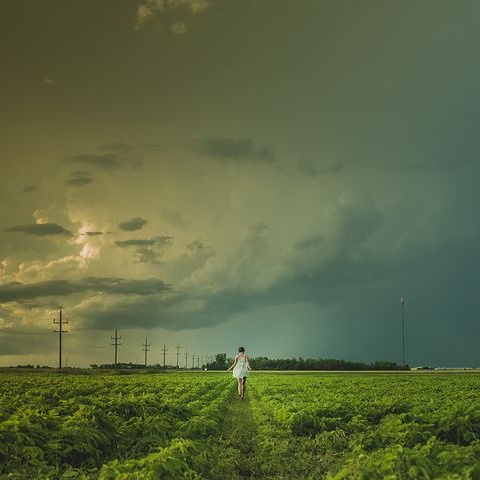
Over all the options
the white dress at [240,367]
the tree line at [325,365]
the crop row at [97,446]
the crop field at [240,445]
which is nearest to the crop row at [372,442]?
the crop field at [240,445]

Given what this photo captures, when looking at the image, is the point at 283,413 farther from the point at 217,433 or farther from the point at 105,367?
the point at 105,367

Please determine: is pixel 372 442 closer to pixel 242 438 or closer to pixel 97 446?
pixel 97 446

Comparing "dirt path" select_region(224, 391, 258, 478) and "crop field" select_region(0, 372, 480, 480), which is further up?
"crop field" select_region(0, 372, 480, 480)

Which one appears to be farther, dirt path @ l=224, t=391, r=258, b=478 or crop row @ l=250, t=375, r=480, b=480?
dirt path @ l=224, t=391, r=258, b=478

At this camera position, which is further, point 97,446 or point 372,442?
point 97,446

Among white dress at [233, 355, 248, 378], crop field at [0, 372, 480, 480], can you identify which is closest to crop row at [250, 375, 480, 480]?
crop field at [0, 372, 480, 480]

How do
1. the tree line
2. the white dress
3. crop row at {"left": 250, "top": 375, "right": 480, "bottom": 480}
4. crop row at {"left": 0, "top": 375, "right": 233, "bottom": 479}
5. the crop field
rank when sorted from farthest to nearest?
the tree line
the white dress
crop row at {"left": 0, "top": 375, "right": 233, "bottom": 479}
the crop field
crop row at {"left": 250, "top": 375, "right": 480, "bottom": 480}

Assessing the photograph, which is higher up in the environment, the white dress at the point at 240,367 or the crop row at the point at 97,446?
the white dress at the point at 240,367

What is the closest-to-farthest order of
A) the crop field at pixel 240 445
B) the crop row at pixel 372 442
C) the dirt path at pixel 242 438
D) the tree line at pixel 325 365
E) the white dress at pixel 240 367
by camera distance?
the crop row at pixel 372 442 → the crop field at pixel 240 445 → the dirt path at pixel 242 438 → the white dress at pixel 240 367 → the tree line at pixel 325 365

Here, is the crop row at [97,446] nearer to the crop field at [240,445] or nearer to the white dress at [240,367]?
the crop field at [240,445]

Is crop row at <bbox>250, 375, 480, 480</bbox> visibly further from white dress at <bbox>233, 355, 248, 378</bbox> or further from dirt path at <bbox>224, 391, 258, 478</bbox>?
white dress at <bbox>233, 355, 248, 378</bbox>

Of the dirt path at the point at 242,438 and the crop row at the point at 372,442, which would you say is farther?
the dirt path at the point at 242,438

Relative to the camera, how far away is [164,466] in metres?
10.7

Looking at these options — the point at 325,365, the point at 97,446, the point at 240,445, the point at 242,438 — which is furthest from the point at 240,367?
the point at 325,365
